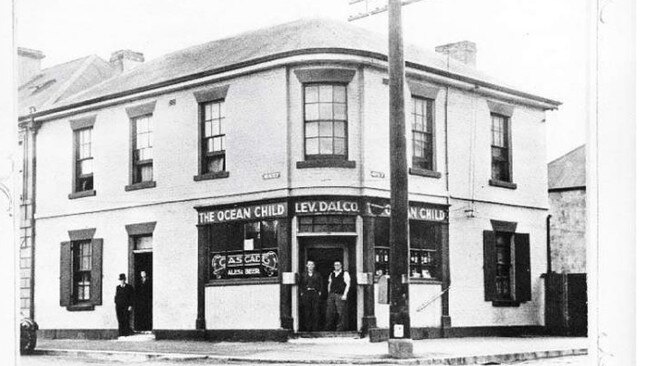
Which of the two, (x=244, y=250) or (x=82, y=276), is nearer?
(x=82, y=276)

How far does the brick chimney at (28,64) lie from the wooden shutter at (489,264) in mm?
2505

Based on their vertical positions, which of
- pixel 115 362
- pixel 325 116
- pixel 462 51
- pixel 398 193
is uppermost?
Result: pixel 462 51

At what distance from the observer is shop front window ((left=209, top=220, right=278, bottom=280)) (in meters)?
5.66

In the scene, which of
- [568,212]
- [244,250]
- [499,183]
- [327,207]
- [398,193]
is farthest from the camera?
[244,250]

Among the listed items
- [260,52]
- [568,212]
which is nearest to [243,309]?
[260,52]

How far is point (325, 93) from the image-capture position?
5633 millimetres

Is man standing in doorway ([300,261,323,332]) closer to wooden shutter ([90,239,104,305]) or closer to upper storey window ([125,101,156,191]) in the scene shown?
upper storey window ([125,101,156,191])

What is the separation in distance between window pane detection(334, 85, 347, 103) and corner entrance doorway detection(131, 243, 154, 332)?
1349 mm

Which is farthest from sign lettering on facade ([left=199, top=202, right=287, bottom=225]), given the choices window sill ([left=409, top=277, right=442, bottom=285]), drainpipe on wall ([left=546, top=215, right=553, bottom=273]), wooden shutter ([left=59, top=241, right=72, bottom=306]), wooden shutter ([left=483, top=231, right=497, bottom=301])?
drainpipe on wall ([left=546, top=215, right=553, bottom=273])

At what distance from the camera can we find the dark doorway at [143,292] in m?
5.44

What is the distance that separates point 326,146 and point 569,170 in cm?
140

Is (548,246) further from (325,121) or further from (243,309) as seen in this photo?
(243,309)

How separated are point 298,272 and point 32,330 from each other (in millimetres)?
1427

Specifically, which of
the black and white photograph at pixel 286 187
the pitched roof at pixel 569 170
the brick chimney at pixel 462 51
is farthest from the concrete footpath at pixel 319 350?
the brick chimney at pixel 462 51
